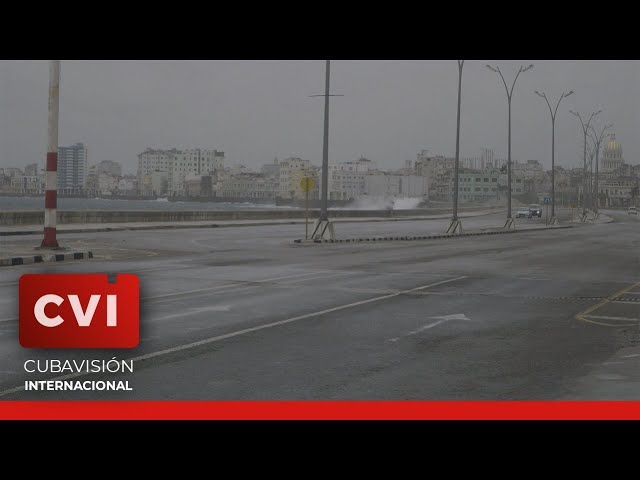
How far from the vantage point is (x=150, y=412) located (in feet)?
23.0

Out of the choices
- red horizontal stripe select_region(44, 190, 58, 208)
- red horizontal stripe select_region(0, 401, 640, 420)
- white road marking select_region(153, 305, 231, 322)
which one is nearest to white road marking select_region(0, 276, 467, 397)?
red horizontal stripe select_region(0, 401, 640, 420)

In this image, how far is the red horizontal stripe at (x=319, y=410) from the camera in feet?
22.3

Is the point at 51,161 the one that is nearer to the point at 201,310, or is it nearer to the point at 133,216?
the point at 201,310

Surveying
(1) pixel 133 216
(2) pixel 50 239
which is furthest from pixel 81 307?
(1) pixel 133 216

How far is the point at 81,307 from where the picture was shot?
6.90m

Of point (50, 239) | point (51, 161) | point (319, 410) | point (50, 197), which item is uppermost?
point (51, 161)

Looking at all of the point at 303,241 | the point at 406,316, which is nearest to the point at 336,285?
the point at 406,316

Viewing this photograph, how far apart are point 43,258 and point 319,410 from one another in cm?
1744

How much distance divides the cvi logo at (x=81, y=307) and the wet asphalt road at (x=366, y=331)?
0.49 metres

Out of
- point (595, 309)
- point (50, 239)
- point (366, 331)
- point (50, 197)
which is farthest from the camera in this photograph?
point (50, 239)

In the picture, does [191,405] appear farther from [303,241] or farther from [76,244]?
[303,241]

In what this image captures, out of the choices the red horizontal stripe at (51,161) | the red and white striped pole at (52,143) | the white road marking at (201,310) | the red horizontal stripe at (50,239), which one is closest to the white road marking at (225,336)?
the white road marking at (201,310)

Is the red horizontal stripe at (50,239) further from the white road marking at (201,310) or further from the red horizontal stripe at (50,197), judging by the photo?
the white road marking at (201,310)

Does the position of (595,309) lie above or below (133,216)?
below
